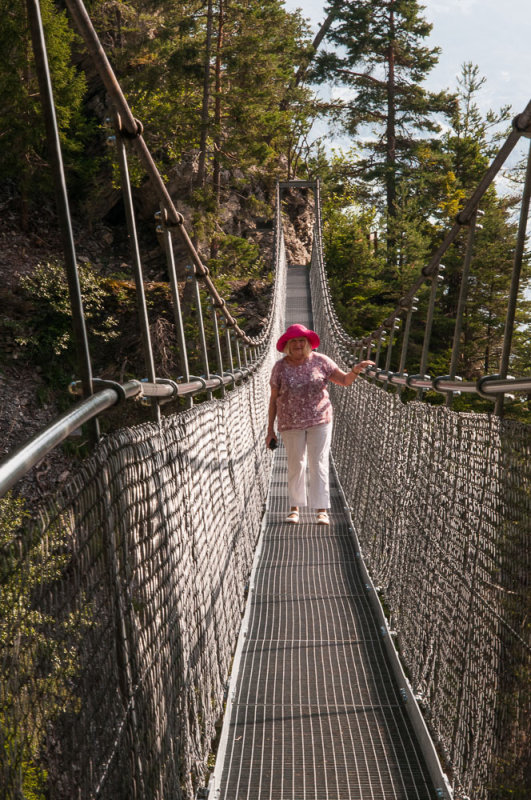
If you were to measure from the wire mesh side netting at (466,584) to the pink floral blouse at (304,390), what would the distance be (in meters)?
0.65

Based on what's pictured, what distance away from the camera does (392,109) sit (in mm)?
16016

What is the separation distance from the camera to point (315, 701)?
6.05ft

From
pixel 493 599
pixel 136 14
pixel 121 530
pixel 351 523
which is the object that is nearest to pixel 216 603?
pixel 493 599

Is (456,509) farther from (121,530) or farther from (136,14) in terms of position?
(136,14)

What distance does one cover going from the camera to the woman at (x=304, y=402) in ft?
9.86

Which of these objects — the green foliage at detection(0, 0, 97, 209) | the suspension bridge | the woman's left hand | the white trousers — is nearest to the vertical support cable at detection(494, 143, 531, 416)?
the suspension bridge

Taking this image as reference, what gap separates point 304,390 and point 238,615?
1.06m

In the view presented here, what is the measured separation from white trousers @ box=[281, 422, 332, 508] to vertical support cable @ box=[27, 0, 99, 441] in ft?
7.06

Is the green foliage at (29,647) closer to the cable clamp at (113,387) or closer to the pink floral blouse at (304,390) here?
the cable clamp at (113,387)

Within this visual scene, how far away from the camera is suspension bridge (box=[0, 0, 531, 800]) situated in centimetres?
70

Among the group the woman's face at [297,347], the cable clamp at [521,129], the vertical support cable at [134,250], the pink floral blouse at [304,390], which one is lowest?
the pink floral blouse at [304,390]

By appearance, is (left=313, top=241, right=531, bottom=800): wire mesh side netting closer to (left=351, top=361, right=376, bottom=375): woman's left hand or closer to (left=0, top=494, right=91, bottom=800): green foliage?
(left=351, top=361, right=376, bottom=375): woman's left hand

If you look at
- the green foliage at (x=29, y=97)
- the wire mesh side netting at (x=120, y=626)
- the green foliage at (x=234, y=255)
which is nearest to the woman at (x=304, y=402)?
the wire mesh side netting at (x=120, y=626)

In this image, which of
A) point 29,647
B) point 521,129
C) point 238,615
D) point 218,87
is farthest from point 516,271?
point 218,87
